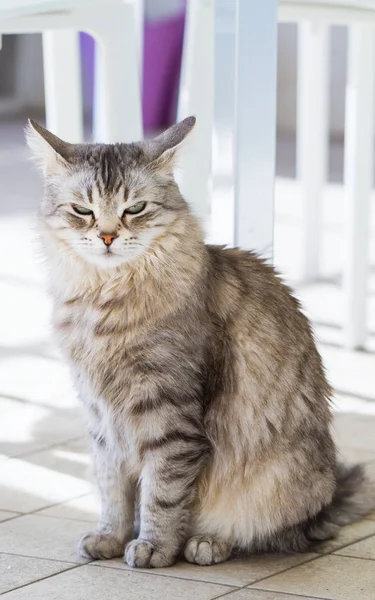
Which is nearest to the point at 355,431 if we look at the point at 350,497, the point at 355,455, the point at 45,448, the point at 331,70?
the point at 355,455

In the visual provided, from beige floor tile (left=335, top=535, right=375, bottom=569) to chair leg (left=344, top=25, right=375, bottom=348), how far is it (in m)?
1.10

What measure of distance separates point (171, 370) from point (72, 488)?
1.69 feet

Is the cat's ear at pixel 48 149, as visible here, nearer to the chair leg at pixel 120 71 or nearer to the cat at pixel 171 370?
the cat at pixel 171 370

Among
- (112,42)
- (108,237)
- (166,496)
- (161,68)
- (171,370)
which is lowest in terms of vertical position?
(166,496)

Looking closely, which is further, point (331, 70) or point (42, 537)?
point (331, 70)

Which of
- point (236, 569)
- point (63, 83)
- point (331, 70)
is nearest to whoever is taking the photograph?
point (236, 569)

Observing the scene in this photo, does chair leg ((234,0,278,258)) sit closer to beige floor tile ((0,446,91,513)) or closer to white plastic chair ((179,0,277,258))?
white plastic chair ((179,0,277,258))

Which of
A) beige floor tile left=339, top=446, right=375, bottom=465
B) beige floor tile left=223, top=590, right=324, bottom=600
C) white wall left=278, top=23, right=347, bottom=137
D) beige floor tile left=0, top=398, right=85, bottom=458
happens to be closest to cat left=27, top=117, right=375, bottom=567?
beige floor tile left=223, top=590, right=324, bottom=600

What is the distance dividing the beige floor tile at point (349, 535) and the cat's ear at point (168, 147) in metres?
0.68

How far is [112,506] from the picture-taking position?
1738mm

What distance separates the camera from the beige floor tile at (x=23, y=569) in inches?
63.6

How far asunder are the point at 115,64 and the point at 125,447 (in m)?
0.97

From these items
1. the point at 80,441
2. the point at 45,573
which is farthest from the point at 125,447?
the point at 80,441

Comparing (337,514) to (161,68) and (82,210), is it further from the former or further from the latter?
(161,68)
